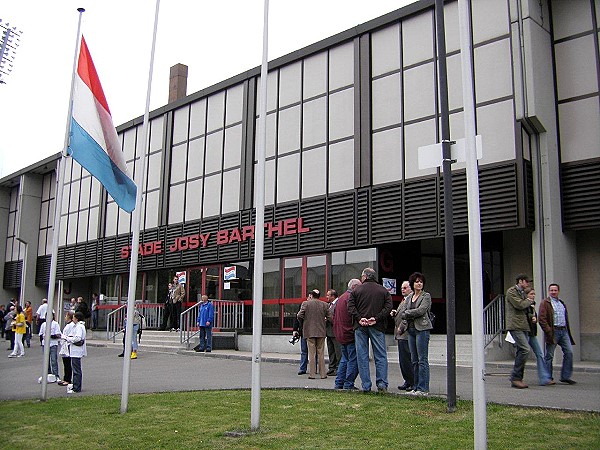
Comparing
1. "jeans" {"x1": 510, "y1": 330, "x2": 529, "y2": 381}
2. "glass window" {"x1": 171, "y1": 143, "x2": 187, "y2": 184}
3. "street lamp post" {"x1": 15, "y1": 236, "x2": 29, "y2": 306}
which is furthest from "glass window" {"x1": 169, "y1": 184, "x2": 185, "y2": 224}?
"jeans" {"x1": 510, "y1": 330, "x2": 529, "y2": 381}

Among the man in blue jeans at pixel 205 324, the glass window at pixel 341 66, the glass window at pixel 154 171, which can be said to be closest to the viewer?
the man in blue jeans at pixel 205 324

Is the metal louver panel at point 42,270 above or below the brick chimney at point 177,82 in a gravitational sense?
below

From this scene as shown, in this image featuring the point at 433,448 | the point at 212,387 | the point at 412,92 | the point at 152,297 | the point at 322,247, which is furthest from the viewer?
the point at 152,297

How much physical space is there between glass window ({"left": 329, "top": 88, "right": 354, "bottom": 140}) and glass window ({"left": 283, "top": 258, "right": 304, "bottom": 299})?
14.5 ft

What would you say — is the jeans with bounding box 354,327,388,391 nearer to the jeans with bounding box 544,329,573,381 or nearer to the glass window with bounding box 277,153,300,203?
the jeans with bounding box 544,329,573,381

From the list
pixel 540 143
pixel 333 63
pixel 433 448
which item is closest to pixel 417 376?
pixel 433 448

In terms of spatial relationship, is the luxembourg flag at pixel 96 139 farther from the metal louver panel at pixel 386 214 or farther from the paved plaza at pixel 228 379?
the metal louver panel at pixel 386 214

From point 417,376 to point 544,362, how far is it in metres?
2.97

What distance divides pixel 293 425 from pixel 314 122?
15.4 metres

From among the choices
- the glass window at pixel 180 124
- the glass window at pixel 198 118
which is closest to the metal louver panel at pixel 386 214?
the glass window at pixel 198 118

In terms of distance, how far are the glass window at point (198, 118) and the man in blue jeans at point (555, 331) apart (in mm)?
17997

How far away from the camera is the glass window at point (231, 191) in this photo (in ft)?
81.5

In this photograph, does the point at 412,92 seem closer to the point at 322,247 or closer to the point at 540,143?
the point at 540,143

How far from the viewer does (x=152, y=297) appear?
2856 centimetres
